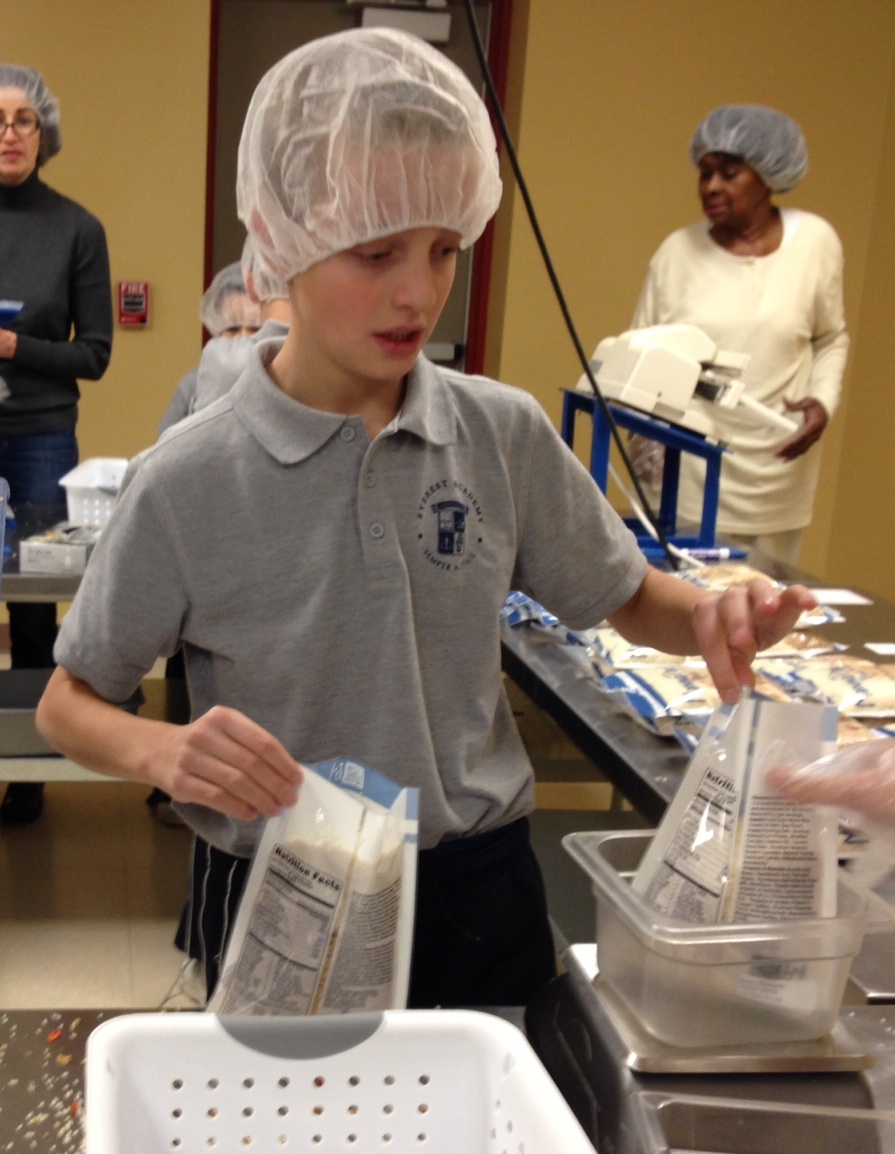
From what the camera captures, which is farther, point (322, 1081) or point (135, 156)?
point (135, 156)

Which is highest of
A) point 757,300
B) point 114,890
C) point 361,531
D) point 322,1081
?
point 757,300

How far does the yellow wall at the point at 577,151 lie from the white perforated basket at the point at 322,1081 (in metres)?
3.84

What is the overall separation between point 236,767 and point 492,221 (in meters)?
4.02

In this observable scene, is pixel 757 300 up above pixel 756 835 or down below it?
above

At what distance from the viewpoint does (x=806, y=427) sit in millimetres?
2959

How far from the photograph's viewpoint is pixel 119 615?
3.22 feet

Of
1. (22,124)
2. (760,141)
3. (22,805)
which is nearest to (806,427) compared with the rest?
(760,141)

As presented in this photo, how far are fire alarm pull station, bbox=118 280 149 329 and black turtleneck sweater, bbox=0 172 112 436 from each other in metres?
1.12

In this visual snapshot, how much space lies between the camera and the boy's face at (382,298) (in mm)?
965

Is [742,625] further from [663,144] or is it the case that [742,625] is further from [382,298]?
[663,144]

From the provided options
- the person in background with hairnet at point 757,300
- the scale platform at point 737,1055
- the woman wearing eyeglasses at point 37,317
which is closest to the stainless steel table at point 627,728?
the scale platform at point 737,1055

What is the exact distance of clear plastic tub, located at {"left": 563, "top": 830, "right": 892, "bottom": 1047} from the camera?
0.75m

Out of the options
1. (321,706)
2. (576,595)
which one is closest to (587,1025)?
(321,706)

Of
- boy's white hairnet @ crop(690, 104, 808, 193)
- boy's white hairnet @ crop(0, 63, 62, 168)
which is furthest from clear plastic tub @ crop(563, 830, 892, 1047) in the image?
boy's white hairnet @ crop(0, 63, 62, 168)
